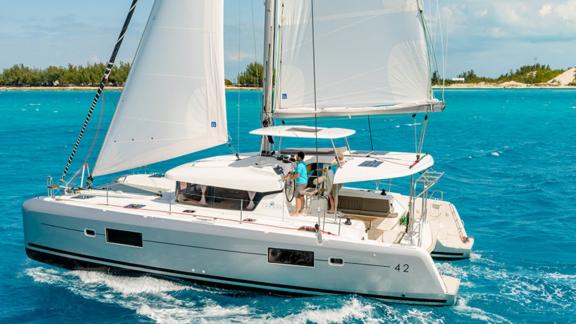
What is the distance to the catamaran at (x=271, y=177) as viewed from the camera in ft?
39.0

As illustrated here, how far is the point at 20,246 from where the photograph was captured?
16688 millimetres

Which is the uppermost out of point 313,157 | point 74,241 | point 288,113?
point 288,113

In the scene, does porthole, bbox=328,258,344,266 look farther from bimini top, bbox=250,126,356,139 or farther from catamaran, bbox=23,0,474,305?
bimini top, bbox=250,126,356,139

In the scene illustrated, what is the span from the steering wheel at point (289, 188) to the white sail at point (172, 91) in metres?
2.18

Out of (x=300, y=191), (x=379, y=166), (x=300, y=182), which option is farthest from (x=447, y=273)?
(x=300, y=182)

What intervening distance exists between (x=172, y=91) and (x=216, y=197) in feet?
9.60

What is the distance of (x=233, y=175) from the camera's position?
12977mm

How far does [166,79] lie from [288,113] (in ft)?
10.7

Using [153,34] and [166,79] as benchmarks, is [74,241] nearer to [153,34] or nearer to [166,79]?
[166,79]

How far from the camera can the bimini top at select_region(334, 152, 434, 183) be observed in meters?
12.6

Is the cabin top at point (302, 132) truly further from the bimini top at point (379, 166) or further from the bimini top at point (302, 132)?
the bimini top at point (379, 166)

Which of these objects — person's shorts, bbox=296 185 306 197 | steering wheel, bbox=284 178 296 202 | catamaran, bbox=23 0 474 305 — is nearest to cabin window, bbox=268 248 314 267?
catamaran, bbox=23 0 474 305

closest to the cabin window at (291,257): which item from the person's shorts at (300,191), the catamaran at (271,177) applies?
the catamaran at (271,177)

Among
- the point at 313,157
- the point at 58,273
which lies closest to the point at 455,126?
the point at 313,157
